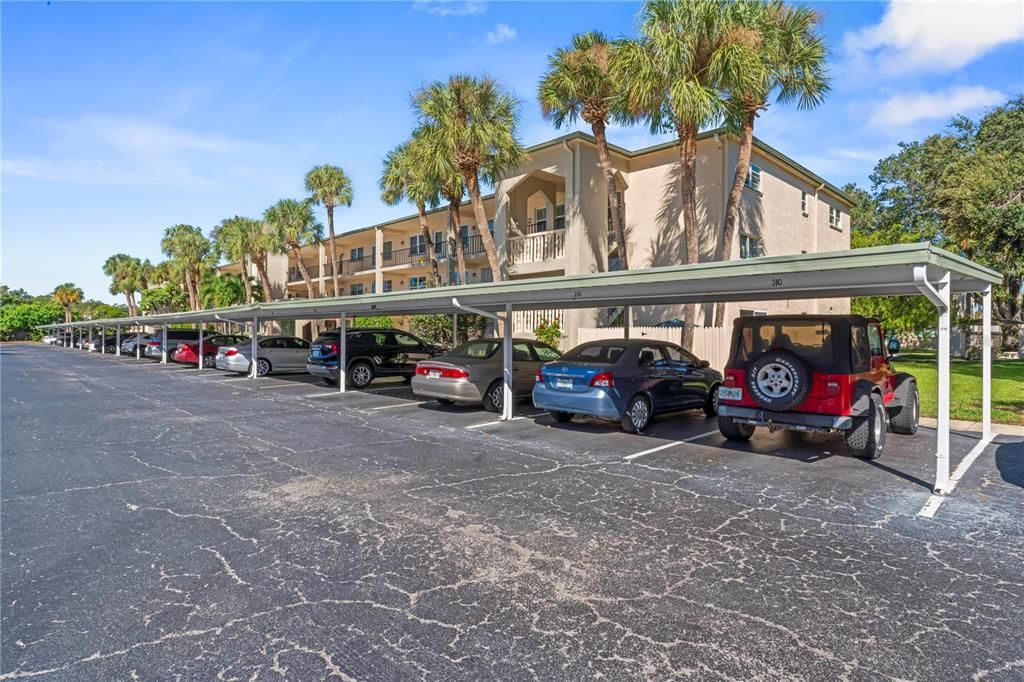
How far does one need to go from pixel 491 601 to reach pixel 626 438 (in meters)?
5.66

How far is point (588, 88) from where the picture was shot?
647 inches

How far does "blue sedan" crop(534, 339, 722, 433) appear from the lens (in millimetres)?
8914

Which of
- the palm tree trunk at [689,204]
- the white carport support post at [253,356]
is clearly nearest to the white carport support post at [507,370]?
→ the palm tree trunk at [689,204]

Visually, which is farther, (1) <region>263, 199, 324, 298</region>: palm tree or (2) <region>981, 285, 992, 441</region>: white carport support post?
(1) <region>263, 199, 324, 298</region>: palm tree

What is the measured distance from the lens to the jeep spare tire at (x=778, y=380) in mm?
7098

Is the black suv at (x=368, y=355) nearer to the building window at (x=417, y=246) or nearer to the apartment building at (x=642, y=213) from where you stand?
the apartment building at (x=642, y=213)

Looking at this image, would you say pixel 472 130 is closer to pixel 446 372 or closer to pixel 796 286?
pixel 446 372

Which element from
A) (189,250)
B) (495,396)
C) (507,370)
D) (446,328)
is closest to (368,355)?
(495,396)

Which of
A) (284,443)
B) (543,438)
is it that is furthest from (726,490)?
(284,443)

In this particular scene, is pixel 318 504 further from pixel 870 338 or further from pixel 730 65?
pixel 730 65

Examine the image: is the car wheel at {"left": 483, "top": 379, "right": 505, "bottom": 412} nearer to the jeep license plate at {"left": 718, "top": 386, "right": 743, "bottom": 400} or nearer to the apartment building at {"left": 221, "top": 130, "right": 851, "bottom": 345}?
the jeep license plate at {"left": 718, "top": 386, "right": 743, "bottom": 400}

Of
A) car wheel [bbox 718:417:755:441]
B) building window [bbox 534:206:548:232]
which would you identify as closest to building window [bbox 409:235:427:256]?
building window [bbox 534:206:548:232]

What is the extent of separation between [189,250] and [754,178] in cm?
4444

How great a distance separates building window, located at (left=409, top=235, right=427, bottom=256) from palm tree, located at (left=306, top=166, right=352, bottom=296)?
3976 millimetres
